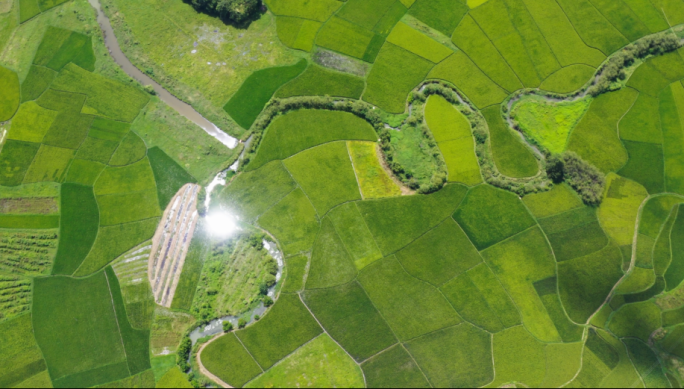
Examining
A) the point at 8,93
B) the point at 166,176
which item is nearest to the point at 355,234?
the point at 166,176

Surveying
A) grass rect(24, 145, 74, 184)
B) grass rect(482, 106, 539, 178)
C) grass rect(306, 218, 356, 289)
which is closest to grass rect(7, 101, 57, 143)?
grass rect(24, 145, 74, 184)

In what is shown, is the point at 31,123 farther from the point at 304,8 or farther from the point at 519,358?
the point at 519,358

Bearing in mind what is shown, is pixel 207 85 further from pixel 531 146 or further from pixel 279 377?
pixel 531 146

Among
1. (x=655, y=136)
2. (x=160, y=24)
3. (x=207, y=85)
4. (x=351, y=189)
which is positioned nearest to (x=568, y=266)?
(x=655, y=136)

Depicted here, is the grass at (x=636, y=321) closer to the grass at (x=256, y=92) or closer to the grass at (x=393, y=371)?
the grass at (x=393, y=371)

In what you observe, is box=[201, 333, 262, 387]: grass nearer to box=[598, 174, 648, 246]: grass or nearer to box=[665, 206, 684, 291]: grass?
box=[598, 174, 648, 246]: grass


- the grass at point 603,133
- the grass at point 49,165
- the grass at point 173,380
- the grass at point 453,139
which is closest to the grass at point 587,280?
the grass at point 603,133
